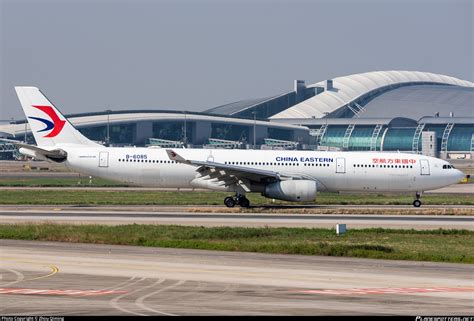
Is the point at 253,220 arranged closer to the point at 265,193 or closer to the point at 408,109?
the point at 265,193

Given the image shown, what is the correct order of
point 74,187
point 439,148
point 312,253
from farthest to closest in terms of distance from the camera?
point 439,148 < point 74,187 < point 312,253

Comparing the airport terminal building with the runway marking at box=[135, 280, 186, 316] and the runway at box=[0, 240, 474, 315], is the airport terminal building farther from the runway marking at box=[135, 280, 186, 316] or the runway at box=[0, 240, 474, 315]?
the runway marking at box=[135, 280, 186, 316]

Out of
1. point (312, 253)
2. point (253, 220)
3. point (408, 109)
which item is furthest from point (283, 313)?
point (408, 109)

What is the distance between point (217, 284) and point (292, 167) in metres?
33.8

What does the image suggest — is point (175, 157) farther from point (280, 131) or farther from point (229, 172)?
point (280, 131)

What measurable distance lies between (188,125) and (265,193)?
12154cm

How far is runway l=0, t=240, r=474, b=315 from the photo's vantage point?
20.7m

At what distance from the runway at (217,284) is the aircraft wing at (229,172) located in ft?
71.6

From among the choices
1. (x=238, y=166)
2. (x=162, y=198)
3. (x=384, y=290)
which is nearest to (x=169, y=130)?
(x=162, y=198)

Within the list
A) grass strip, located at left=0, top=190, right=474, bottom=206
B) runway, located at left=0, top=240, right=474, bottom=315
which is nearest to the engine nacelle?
grass strip, located at left=0, top=190, right=474, bottom=206

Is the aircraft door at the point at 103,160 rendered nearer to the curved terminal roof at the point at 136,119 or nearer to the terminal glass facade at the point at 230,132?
the curved terminal roof at the point at 136,119

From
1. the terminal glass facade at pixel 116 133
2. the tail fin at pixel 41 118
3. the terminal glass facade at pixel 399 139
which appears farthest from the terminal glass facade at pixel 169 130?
the tail fin at pixel 41 118

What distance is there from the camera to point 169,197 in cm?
6538

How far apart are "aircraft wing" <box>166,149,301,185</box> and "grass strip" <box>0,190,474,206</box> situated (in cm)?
380
